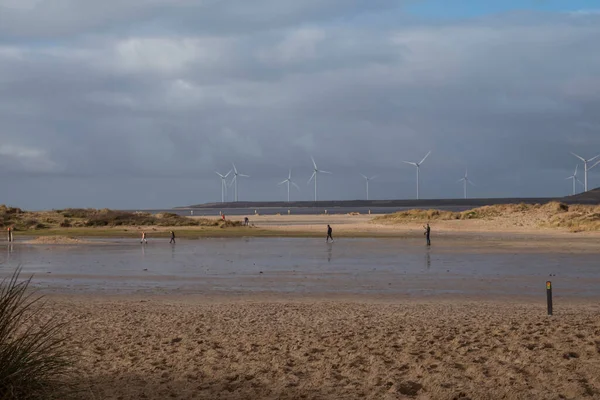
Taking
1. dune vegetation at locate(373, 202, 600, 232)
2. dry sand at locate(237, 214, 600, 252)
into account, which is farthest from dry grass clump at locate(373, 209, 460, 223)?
dry sand at locate(237, 214, 600, 252)

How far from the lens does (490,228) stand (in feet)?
203

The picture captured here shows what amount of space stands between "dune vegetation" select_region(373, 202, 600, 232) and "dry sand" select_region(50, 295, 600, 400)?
1741 inches

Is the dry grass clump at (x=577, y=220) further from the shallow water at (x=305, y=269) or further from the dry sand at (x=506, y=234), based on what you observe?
the shallow water at (x=305, y=269)

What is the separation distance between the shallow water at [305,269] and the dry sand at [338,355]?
6.83 m

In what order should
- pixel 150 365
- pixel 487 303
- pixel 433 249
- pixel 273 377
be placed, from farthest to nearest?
pixel 433 249, pixel 487 303, pixel 150 365, pixel 273 377

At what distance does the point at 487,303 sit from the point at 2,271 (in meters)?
21.0

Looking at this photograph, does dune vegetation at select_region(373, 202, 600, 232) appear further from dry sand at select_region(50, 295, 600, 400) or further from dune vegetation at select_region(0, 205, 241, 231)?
dry sand at select_region(50, 295, 600, 400)

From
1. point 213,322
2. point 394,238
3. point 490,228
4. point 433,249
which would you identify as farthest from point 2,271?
point 490,228

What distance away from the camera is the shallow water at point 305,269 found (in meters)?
23.2

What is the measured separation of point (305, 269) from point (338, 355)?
17.9 m

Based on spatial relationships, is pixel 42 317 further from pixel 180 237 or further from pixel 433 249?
pixel 180 237

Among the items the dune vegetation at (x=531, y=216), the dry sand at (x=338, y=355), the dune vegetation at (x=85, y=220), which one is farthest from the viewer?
the dune vegetation at (x=85, y=220)

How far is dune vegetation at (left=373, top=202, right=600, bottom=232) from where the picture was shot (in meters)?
57.3

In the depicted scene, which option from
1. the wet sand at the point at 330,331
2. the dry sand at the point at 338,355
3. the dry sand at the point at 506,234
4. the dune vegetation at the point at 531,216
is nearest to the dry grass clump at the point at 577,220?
the dune vegetation at the point at 531,216
